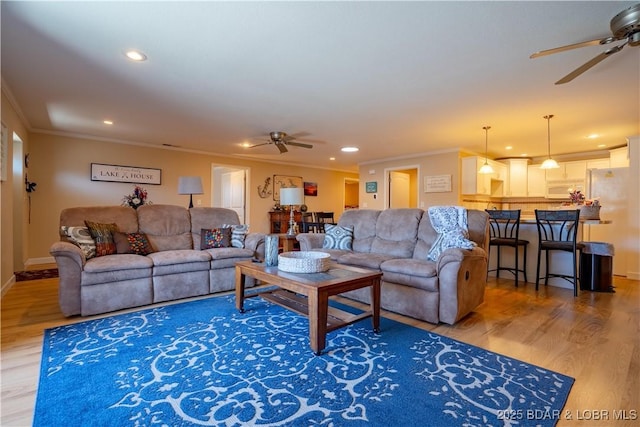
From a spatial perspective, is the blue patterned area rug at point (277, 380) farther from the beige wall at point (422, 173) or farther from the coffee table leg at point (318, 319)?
the beige wall at point (422, 173)

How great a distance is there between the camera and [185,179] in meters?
4.40

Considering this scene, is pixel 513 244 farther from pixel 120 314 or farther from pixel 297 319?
pixel 120 314

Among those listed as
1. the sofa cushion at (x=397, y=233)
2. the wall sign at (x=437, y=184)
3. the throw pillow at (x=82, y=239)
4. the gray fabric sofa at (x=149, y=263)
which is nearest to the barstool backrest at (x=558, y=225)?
the sofa cushion at (x=397, y=233)

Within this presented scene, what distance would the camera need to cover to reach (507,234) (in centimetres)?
464

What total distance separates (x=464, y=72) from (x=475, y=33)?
666mm

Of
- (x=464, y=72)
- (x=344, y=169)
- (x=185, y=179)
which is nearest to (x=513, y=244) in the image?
(x=464, y=72)

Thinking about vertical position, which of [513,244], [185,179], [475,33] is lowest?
[513,244]

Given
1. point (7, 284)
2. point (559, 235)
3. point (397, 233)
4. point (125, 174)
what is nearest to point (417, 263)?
point (397, 233)

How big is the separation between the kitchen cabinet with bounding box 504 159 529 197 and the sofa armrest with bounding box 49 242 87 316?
26.7 ft

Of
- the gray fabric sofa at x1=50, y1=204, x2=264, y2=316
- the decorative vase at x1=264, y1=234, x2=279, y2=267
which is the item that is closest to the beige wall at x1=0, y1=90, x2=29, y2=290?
the gray fabric sofa at x1=50, y1=204, x2=264, y2=316

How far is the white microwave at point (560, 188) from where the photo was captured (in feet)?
21.9

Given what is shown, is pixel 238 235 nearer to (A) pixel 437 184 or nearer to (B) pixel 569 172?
(A) pixel 437 184

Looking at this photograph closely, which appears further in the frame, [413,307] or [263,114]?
[263,114]

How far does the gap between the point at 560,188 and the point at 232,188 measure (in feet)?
26.0
